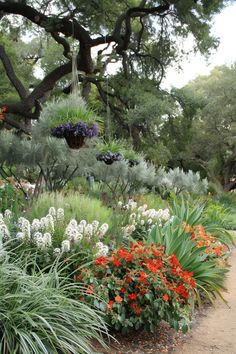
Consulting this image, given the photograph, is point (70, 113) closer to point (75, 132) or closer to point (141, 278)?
point (75, 132)

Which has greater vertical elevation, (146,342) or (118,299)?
(118,299)

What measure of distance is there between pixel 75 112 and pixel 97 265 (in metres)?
3.17

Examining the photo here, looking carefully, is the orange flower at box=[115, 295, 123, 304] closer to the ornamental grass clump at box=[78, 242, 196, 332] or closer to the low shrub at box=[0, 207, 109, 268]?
the ornamental grass clump at box=[78, 242, 196, 332]

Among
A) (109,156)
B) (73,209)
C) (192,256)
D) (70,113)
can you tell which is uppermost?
(70,113)

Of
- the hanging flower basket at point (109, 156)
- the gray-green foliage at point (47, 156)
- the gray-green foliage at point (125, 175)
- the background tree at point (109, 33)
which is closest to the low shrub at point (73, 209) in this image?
the gray-green foliage at point (47, 156)

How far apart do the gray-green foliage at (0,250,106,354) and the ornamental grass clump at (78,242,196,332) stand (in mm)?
414

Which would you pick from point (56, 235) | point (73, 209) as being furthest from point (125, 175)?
point (56, 235)

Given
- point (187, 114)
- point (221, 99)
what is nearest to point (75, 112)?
point (187, 114)

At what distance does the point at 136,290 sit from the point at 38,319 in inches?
48.1

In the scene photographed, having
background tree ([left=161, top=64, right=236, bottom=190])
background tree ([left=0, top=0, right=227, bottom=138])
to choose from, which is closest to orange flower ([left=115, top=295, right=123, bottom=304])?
background tree ([left=0, top=0, right=227, bottom=138])

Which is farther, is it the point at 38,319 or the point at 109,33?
the point at 109,33

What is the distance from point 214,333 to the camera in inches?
203

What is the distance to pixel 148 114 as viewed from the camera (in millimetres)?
17047

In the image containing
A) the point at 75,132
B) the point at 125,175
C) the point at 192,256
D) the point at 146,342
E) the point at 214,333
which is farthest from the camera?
the point at 125,175
